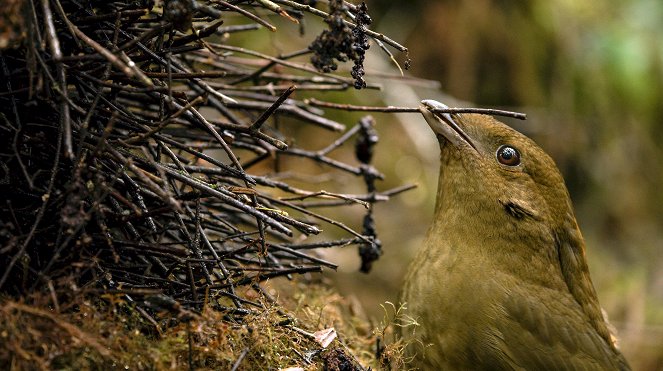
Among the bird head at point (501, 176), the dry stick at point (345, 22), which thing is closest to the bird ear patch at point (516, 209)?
the bird head at point (501, 176)

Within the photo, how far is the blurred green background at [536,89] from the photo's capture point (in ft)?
22.0

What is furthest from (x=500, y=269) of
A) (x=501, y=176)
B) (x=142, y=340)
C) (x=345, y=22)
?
(x=142, y=340)

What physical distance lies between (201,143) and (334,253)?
336cm

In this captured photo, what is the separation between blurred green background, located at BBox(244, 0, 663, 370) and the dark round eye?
10.9 feet

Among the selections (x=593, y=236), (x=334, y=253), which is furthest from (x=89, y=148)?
(x=593, y=236)

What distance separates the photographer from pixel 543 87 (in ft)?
22.5

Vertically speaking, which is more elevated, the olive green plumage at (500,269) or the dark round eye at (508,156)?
the dark round eye at (508,156)

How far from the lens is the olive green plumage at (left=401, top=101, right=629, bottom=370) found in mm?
2807

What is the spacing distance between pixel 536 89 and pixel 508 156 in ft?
12.8

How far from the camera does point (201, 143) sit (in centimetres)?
281

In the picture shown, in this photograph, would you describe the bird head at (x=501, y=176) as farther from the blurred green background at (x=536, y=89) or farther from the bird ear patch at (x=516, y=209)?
the blurred green background at (x=536, y=89)

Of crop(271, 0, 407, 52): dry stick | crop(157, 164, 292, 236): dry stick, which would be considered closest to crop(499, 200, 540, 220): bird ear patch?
crop(271, 0, 407, 52): dry stick

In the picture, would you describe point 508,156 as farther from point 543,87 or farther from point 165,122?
point 543,87

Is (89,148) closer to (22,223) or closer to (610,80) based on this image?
(22,223)
